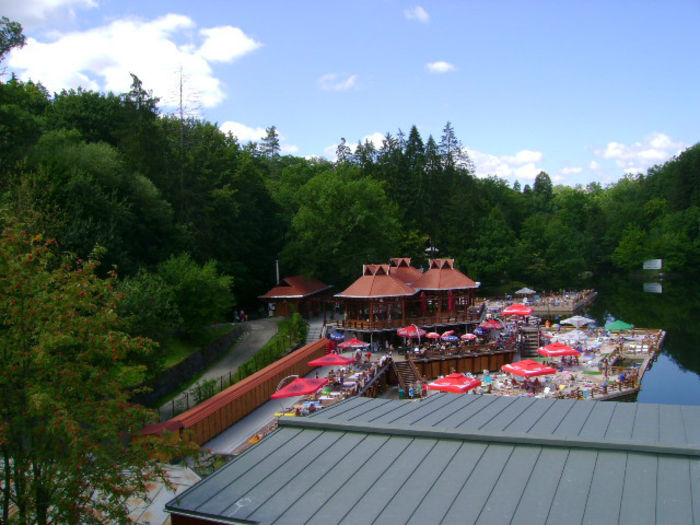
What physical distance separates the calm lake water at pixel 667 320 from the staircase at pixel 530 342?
7.04m

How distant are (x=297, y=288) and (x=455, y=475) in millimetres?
35201

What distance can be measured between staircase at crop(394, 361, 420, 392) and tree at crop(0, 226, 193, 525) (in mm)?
22667

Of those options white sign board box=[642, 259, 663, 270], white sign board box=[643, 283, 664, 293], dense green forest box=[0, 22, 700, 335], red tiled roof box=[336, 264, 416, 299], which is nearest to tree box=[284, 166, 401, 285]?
dense green forest box=[0, 22, 700, 335]

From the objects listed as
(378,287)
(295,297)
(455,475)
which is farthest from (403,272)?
(455,475)

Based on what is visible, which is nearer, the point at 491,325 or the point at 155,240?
the point at 155,240

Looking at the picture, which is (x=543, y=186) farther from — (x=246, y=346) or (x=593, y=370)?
(x=246, y=346)

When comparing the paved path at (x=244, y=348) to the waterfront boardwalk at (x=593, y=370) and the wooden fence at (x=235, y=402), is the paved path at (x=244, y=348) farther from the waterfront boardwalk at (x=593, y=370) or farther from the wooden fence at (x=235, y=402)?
the waterfront boardwalk at (x=593, y=370)

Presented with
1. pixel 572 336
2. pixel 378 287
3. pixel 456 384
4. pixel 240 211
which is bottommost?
pixel 572 336

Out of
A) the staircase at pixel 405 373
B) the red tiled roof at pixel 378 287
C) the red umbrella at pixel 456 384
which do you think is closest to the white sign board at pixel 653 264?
the red tiled roof at pixel 378 287

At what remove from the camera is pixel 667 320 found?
54.6 m

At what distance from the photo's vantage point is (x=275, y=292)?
42.3 metres

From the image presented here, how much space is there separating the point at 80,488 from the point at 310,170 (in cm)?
6911

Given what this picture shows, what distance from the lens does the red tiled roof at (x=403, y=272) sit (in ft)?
140

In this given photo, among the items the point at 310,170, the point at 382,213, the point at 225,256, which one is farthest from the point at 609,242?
the point at 225,256
